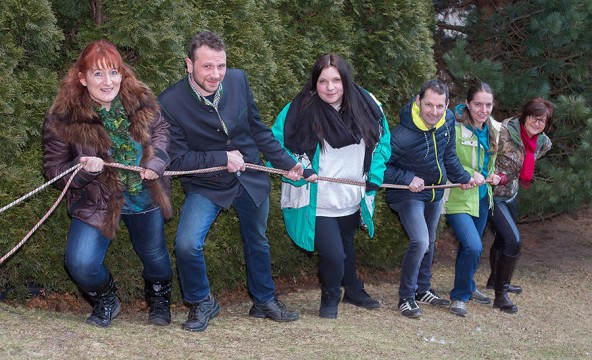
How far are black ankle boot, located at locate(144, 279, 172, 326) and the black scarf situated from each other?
1.27 meters

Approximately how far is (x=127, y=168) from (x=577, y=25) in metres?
5.45

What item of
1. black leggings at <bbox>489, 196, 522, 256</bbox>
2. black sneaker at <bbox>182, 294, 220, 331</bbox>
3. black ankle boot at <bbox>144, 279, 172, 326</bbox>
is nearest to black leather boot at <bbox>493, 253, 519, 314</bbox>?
black leggings at <bbox>489, 196, 522, 256</bbox>

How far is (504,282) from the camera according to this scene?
673 cm

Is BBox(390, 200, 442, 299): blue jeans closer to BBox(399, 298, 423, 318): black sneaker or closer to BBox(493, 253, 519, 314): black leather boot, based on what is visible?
BBox(399, 298, 423, 318): black sneaker

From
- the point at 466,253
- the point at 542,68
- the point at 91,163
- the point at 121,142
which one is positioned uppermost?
the point at 542,68

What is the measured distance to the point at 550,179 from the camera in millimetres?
8516

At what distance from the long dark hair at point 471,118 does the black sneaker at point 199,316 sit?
264cm

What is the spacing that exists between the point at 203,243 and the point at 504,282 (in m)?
2.82

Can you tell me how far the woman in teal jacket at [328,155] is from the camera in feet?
18.1

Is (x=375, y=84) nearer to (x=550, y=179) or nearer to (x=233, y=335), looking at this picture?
(x=550, y=179)

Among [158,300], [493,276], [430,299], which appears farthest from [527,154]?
[158,300]

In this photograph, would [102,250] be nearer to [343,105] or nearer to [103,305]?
[103,305]

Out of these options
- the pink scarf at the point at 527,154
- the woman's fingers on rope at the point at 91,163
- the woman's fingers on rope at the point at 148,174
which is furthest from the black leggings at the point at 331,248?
the pink scarf at the point at 527,154

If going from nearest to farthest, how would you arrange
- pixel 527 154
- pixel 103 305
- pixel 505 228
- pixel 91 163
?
pixel 91 163, pixel 103 305, pixel 505 228, pixel 527 154
